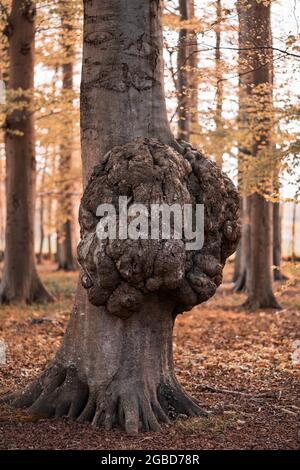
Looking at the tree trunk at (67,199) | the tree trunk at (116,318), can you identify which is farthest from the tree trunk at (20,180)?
the tree trunk at (116,318)

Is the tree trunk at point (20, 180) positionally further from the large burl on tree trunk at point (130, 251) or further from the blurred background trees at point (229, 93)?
the large burl on tree trunk at point (130, 251)

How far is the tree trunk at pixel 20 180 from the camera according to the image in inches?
606

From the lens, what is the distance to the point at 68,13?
46.3 ft

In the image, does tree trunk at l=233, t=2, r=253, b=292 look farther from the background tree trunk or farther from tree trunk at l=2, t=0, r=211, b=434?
tree trunk at l=2, t=0, r=211, b=434

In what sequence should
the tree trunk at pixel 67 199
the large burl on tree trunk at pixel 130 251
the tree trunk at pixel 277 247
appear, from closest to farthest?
the large burl on tree trunk at pixel 130 251 → the tree trunk at pixel 67 199 → the tree trunk at pixel 277 247

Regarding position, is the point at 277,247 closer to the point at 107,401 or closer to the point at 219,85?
the point at 219,85

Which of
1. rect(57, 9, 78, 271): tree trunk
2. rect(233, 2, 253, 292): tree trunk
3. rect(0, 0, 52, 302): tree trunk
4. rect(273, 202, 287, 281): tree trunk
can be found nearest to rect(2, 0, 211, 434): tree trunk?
rect(233, 2, 253, 292): tree trunk

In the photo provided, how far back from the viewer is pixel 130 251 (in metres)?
5.70

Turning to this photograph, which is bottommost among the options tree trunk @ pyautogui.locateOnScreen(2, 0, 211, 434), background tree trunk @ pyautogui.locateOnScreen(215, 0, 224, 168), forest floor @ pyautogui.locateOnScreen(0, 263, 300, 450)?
forest floor @ pyautogui.locateOnScreen(0, 263, 300, 450)

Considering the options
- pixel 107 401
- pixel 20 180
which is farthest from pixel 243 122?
pixel 107 401

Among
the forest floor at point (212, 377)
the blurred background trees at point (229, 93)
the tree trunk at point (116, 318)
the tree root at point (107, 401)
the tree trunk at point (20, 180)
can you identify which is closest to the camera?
the forest floor at point (212, 377)

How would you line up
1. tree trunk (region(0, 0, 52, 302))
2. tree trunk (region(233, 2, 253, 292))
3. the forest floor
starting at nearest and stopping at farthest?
the forest floor < tree trunk (region(233, 2, 253, 292)) < tree trunk (region(0, 0, 52, 302))

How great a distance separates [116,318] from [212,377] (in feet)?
8.96

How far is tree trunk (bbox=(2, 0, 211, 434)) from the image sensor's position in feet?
20.8
